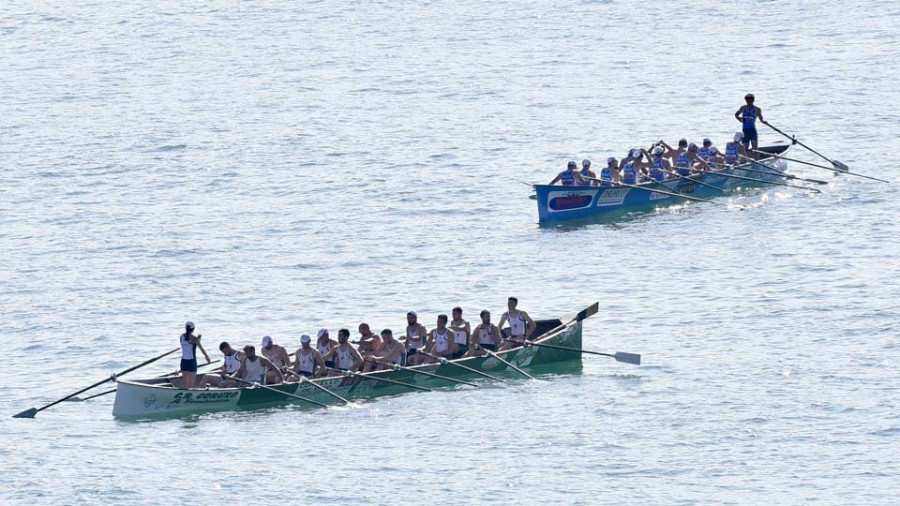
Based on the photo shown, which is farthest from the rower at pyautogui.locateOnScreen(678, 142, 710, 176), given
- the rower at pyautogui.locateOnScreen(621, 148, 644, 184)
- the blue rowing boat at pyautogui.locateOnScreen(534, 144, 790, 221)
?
the rower at pyautogui.locateOnScreen(621, 148, 644, 184)

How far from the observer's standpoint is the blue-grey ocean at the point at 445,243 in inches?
1574

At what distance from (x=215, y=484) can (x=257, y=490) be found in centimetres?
100

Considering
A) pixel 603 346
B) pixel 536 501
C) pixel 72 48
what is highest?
pixel 72 48

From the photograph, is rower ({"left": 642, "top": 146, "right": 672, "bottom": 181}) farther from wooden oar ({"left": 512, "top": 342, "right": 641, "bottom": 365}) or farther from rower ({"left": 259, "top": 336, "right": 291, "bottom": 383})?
rower ({"left": 259, "top": 336, "right": 291, "bottom": 383})

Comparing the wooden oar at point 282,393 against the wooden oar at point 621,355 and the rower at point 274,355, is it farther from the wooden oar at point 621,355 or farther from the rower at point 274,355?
the wooden oar at point 621,355

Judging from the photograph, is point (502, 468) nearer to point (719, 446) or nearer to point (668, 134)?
point (719, 446)

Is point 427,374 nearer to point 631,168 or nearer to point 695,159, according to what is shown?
point 631,168

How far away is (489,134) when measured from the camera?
246ft

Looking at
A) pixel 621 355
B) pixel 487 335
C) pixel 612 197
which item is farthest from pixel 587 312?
pixel 612 197

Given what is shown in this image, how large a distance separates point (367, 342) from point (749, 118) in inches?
873

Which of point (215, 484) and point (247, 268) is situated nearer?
point (215, 484)

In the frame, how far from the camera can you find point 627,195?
5897cm

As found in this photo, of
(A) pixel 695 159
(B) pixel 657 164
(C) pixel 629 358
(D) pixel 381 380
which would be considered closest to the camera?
(D) pixel 381 380

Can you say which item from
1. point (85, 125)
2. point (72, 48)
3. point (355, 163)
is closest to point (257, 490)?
point (355, 163)
